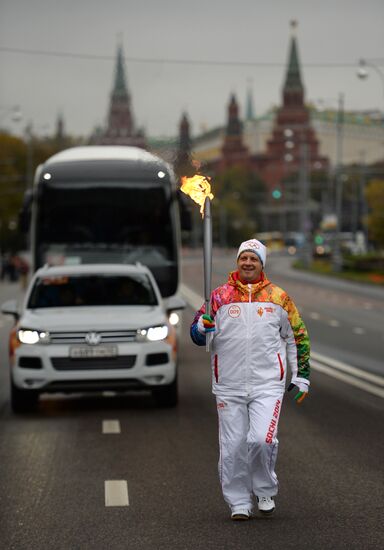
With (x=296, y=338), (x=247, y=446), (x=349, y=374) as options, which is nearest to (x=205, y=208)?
(x=296, y=338)

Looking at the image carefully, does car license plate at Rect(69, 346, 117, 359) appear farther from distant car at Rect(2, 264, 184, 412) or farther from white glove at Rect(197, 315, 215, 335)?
white glove at Rect(197, 315, 215, 335)

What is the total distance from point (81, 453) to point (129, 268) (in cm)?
536

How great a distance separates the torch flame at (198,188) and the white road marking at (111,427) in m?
4.88

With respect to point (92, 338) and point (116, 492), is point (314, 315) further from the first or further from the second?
point (116, 492)

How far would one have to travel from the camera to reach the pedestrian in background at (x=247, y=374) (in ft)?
28.0

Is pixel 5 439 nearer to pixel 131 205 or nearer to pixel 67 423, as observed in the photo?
pixel 67 423

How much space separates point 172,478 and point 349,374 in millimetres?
10245

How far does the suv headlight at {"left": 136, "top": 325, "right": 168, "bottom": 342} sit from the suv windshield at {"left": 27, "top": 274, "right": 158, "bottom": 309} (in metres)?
0.94

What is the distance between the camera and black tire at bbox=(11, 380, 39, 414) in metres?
15.2

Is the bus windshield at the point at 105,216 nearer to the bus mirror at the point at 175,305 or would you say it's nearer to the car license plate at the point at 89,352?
the bus mirror at the point at 175,305

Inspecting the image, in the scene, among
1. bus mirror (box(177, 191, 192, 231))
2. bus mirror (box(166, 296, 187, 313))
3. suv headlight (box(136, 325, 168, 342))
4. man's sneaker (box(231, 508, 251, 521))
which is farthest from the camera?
bus mirror (box(177, 191, 192, 231))

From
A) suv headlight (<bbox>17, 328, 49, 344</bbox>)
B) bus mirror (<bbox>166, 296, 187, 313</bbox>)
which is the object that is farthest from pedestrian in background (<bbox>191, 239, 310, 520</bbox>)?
bus mirror (<bbox>166, 296, 187, 313</bbox>)

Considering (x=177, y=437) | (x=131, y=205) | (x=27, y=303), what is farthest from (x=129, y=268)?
(x=131, y=205)

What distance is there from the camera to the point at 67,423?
14.4m
